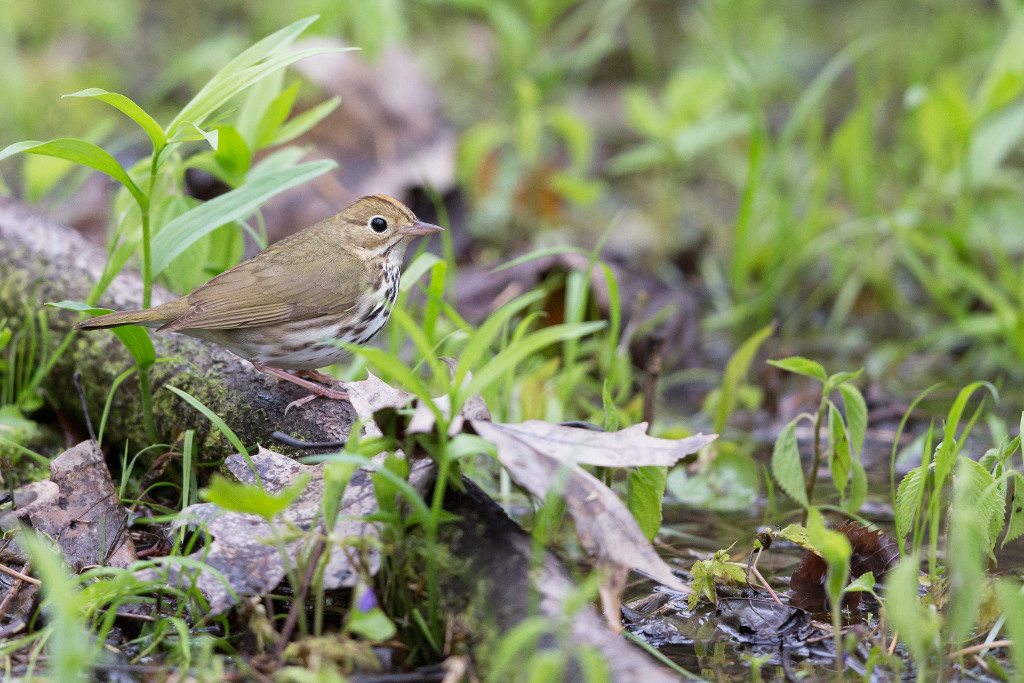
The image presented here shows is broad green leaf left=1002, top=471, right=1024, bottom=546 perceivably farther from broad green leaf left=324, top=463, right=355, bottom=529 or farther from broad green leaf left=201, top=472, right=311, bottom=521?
broad green leaf left=201, top=472, right=311, bottom=521

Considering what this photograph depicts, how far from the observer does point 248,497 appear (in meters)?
2.01

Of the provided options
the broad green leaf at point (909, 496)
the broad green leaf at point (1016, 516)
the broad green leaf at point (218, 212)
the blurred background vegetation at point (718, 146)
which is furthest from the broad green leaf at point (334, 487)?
the blurred background vegetation at point (718, 146)

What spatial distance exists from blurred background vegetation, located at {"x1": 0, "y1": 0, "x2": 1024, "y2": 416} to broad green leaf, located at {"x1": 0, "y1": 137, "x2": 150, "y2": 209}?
5.01 ft

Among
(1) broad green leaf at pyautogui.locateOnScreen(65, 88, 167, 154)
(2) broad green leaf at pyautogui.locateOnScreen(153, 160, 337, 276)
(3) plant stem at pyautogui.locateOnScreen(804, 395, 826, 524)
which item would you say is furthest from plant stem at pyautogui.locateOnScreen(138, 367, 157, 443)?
(3) plant stem at pyautogui.locateOnScreen(804, 395, 826, 524)

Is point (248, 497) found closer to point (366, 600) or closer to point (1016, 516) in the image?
point (366, 600)

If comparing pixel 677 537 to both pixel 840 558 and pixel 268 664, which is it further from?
pixel 268 664

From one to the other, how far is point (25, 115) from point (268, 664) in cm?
490

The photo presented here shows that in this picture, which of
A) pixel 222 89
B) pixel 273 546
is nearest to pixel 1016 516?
pixel 273 546

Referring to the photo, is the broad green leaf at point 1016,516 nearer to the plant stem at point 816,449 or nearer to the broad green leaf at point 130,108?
the plant stem at point 816,449

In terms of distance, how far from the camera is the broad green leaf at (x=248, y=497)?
6.48 feet

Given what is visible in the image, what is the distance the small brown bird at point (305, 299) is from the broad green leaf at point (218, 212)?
0.21 metres

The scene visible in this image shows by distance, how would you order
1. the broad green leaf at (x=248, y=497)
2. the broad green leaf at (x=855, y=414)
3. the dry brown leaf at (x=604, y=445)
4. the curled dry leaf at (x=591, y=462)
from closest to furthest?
1. the broad green leaf at (x=248, y=497)
2. the curled dry leaf at (x=591, y=462)
3. the dry brown leaf at (x=604, y=445)
4. the broad green leaf at (x=855, y=414)

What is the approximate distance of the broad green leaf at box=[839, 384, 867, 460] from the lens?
9.65 ft

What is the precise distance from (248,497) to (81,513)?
1.04 m
